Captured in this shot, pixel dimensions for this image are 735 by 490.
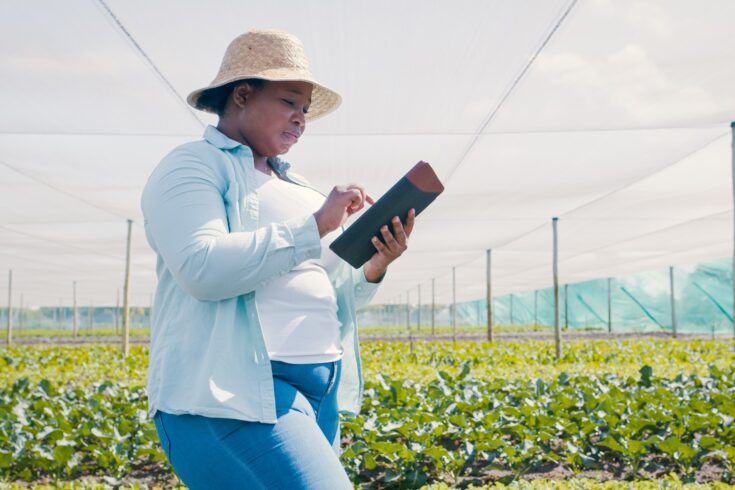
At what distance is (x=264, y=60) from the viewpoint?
6.05 ft

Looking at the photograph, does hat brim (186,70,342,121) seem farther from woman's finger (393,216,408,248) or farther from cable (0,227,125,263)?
cable (0,227,125,263)

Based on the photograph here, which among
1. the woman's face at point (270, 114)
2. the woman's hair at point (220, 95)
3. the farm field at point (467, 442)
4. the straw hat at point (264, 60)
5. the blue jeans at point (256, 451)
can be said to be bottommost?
the farm field at point (467, 442)

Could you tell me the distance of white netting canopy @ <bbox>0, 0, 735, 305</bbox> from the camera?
15.3 ft

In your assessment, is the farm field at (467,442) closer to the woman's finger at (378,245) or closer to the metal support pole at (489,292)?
the woman's finger at (378,245)

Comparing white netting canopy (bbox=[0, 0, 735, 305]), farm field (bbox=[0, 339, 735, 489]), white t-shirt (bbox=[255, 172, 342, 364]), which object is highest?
white netting canopy (bbox=[0, 0, 735, 305])

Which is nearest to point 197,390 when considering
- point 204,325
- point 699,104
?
point 204,325

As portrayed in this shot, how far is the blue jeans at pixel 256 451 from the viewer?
150 centimetres

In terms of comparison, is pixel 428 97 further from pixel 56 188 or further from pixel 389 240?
pixel 56 188

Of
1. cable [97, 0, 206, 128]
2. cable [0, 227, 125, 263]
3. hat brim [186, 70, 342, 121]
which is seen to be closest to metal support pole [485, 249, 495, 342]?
cable [0, 227, 125, 263]

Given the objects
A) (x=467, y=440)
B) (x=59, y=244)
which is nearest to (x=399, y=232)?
(x=467, y=440)

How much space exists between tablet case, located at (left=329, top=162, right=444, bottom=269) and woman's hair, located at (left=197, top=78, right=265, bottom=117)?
416mm

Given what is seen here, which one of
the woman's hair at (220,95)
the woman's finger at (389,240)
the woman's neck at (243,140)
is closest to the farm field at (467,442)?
the woman's finger at (389,240)

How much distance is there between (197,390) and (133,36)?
12.6ft

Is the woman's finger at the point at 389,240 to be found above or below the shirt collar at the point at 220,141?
below
